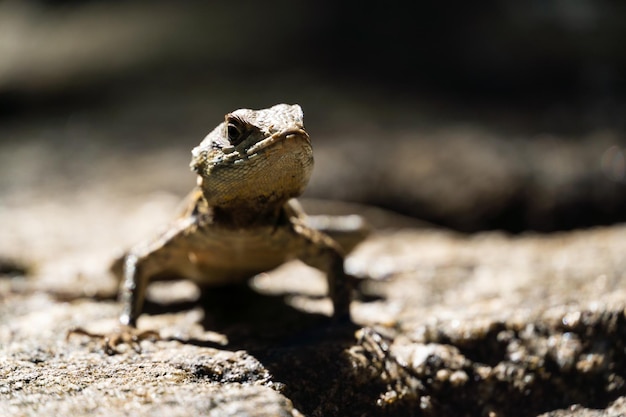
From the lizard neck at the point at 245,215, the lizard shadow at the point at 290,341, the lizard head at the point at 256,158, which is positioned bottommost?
the lizard shadow at the point at 290,341

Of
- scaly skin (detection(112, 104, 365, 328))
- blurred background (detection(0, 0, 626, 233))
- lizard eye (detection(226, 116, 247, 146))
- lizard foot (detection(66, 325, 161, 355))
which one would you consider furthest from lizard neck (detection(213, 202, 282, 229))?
blurred background (detection(0, 0, 626, 233))

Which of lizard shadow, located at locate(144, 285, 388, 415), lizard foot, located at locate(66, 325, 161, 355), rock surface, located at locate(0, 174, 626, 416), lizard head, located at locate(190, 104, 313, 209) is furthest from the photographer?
lizard foot, located at locate(66, 325, 161, 355)

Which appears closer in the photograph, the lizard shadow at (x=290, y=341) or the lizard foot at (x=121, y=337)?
the lizard shadow at (x=290, y=341)

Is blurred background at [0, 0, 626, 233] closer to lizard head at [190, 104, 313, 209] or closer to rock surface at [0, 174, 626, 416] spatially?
rock surface at [0, 174, 626, 416]

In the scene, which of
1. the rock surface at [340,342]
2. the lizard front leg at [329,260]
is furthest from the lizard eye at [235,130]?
the rock surface at [340,342]

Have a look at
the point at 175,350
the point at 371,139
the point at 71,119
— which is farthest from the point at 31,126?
the point at 175,350

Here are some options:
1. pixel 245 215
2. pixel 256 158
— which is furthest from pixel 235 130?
pixel 245 215

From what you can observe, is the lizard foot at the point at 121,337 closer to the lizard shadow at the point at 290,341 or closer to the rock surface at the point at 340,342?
the rock surface at the point at 340,342
